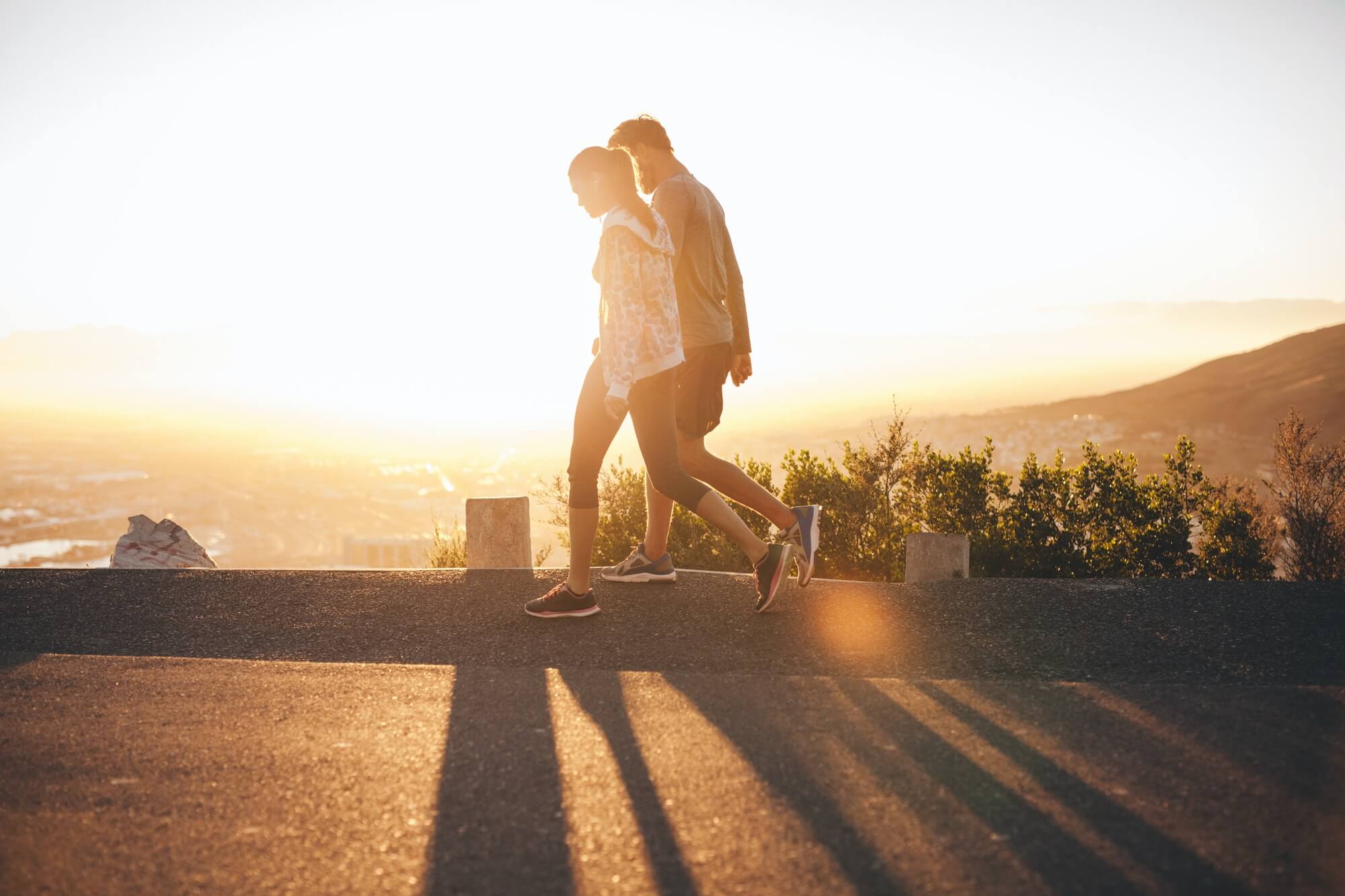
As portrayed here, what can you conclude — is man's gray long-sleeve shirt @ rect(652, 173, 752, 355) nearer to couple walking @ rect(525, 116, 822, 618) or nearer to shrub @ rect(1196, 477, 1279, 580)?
couple walking @ rect(525, 116, 822, 618)

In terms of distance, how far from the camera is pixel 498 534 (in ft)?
19.0

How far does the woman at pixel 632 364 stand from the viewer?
401 cm

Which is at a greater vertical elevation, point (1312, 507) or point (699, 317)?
point (699, 317)

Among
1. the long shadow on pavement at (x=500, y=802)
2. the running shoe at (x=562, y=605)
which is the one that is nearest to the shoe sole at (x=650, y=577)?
the running shoe at (x=562, y=605)

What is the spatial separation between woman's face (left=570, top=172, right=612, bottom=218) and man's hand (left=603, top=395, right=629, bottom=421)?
0.87 m

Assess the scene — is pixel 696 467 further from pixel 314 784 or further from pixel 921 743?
pixel 314 784

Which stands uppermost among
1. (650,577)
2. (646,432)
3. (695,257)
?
(695,257)

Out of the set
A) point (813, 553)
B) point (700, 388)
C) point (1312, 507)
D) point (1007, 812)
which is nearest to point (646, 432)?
point (700, 388)

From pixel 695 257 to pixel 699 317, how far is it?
0.96 ft

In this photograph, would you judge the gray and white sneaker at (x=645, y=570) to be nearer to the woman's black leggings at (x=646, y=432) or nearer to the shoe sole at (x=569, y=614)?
the shoe sole at (x=569, y=614)

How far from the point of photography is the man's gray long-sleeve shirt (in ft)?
14.3

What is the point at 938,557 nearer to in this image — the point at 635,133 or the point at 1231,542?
the point at 635,133

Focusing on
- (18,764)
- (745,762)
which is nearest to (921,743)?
(745,762)

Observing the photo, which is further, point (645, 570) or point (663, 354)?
point (645, 570)
